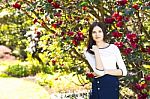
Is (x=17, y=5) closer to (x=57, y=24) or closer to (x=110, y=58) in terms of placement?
(x=57, y=24)

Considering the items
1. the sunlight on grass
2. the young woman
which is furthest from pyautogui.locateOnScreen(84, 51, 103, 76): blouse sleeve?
the sunlight on grass

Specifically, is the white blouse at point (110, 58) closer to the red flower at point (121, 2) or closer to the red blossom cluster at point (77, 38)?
the red flower at point (121, 2)

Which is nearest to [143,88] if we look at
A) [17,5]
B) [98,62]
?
[98,62]

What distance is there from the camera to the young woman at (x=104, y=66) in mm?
4605

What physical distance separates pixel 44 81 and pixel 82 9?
6583mm

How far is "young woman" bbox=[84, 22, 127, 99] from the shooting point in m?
4.61

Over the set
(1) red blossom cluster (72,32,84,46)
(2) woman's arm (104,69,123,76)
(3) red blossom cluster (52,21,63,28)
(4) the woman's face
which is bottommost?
(2) woman's arm (104,69,123,76)

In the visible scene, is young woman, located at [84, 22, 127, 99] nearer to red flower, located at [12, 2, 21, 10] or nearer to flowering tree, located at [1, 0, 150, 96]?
flowering tree, located at [1, 0, 150, 96]

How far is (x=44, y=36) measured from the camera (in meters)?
6.64

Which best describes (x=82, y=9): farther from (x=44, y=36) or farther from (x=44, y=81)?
(x=44, y=81)

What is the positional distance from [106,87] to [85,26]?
185 centimetres

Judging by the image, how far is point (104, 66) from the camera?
15.1 feet

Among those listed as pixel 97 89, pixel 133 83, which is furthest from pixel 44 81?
pixel 97 89

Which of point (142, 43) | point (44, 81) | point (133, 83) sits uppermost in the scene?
point (142, 43)
